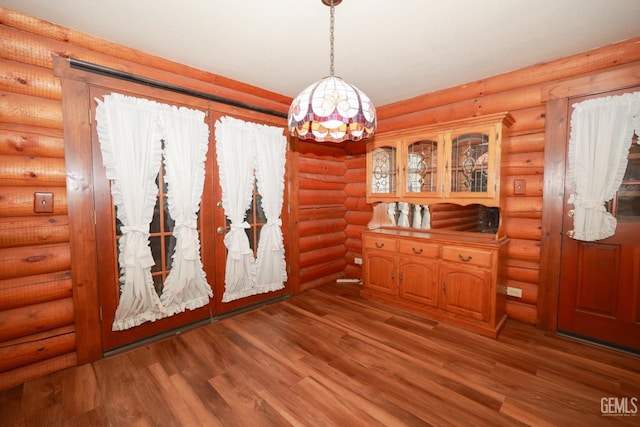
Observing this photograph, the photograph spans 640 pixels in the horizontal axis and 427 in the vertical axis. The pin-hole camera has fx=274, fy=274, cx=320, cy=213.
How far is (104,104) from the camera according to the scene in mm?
2168

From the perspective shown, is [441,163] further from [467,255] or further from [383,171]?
[467,255]

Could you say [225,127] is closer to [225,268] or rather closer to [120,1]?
[120,1]

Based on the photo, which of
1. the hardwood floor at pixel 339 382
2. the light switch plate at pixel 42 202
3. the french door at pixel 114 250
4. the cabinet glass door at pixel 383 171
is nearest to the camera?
the hardwood floor at pixel 339 382

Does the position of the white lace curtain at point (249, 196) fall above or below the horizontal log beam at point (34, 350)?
above

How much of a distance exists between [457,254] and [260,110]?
103 inches

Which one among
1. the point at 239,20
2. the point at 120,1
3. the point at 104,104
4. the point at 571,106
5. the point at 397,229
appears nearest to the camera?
the point at 120,1

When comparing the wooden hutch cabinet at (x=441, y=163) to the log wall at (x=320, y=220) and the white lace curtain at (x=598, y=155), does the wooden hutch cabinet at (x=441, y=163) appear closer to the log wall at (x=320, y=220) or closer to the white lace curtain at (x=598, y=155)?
the white lace curtain at (x=598, y=155)

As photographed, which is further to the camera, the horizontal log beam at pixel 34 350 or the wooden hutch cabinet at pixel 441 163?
the wooden hutch cabinet at pixel 441 163

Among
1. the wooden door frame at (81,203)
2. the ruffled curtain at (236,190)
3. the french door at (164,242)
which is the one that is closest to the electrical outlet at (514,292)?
the french door at (164,242)

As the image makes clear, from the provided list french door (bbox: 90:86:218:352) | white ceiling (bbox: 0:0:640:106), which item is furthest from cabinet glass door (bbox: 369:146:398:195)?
french door (bbox: 90:86:218:352)

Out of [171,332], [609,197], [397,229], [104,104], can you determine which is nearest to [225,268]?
[171,332]

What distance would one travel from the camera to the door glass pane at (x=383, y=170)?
334 centimetres

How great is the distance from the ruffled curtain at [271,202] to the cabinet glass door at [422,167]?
151 cm

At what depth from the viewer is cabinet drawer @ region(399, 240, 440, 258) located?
2904mm
